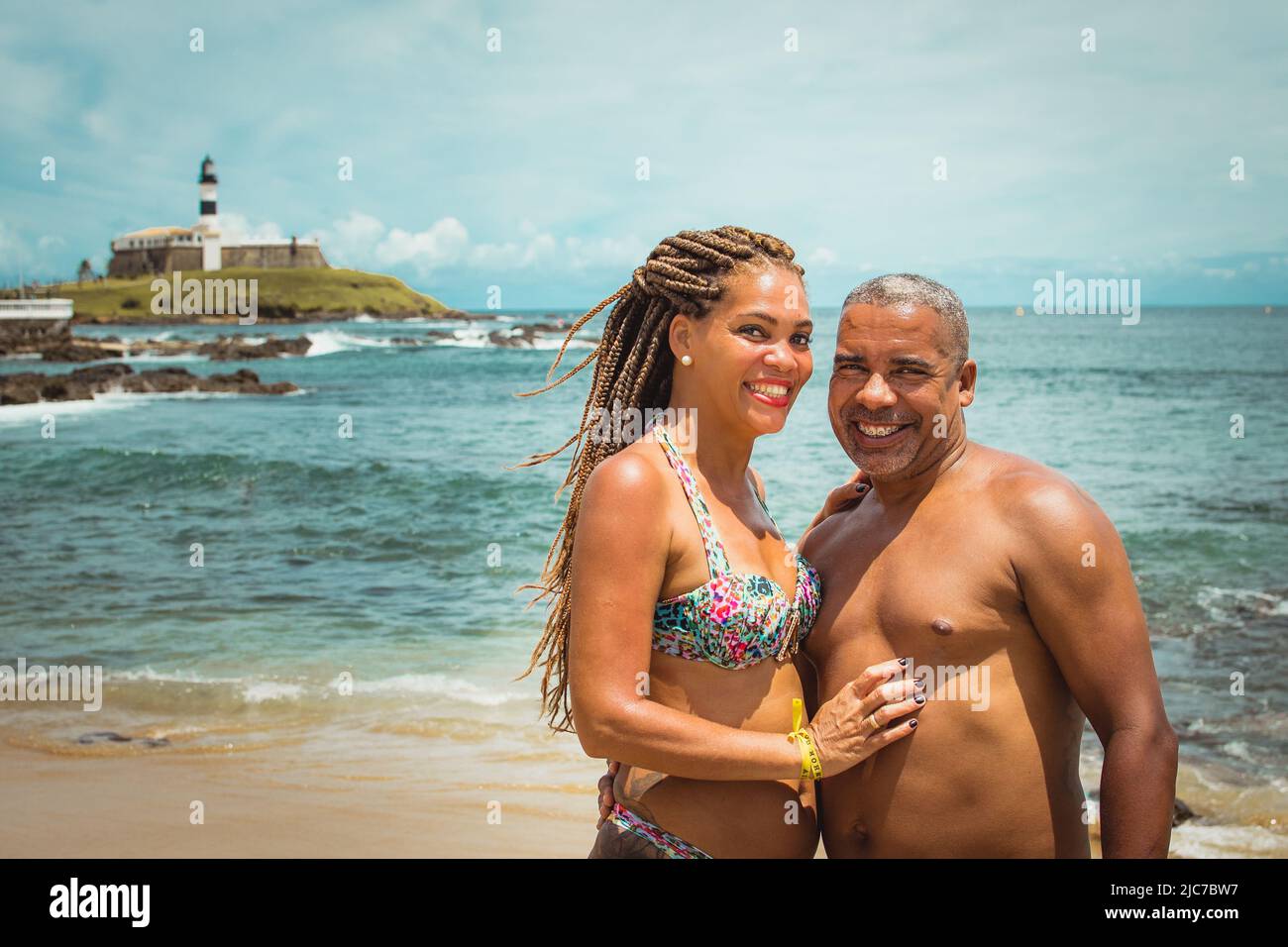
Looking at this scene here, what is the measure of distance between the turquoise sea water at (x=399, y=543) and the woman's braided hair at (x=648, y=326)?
4347 millimetres

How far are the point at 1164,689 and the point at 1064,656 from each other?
19.4ft

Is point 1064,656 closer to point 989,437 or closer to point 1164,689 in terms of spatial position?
point 1164,689

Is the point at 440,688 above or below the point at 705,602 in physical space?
below

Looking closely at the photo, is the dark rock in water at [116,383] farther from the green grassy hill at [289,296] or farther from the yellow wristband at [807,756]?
the green grassy hill at [289,296]

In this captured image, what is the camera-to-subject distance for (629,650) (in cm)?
279

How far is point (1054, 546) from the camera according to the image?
2.87 meters

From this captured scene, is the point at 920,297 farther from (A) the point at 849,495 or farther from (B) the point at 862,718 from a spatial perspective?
(B) the point at 862,718

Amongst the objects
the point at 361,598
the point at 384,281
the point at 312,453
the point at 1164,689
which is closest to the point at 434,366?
the point at 312,453

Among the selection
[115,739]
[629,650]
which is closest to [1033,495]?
[629,650]

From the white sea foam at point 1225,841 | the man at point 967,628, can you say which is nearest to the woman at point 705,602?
the man at point 967,628

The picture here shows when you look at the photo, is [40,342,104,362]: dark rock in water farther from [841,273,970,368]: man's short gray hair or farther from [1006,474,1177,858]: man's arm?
[1006,474,1177,858]: man's arm

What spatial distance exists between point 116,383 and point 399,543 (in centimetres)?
2346

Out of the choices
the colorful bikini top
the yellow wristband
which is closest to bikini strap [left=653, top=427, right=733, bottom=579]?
the colorful bikini top

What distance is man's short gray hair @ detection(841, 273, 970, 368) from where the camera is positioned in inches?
126
